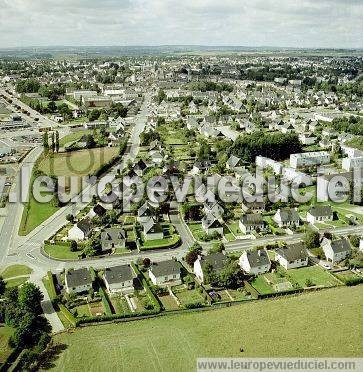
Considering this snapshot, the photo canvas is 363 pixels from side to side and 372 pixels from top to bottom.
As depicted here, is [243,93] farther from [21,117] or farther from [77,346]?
[77,346]

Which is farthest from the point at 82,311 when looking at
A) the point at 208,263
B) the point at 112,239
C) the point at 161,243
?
the point at 161,243

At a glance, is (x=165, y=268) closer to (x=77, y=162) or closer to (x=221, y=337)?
(x=221, y=337)

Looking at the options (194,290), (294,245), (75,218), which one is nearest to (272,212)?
(294,245)

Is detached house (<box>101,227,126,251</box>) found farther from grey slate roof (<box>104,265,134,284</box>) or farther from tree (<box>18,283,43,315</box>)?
tree (<box>18,283,43,315</box>)

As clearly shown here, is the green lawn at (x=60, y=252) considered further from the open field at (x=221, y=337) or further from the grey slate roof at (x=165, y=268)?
the open field at (x=221, y=337)

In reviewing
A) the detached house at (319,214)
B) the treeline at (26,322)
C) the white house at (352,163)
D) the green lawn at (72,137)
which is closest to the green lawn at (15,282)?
the treeline at (26,322)
